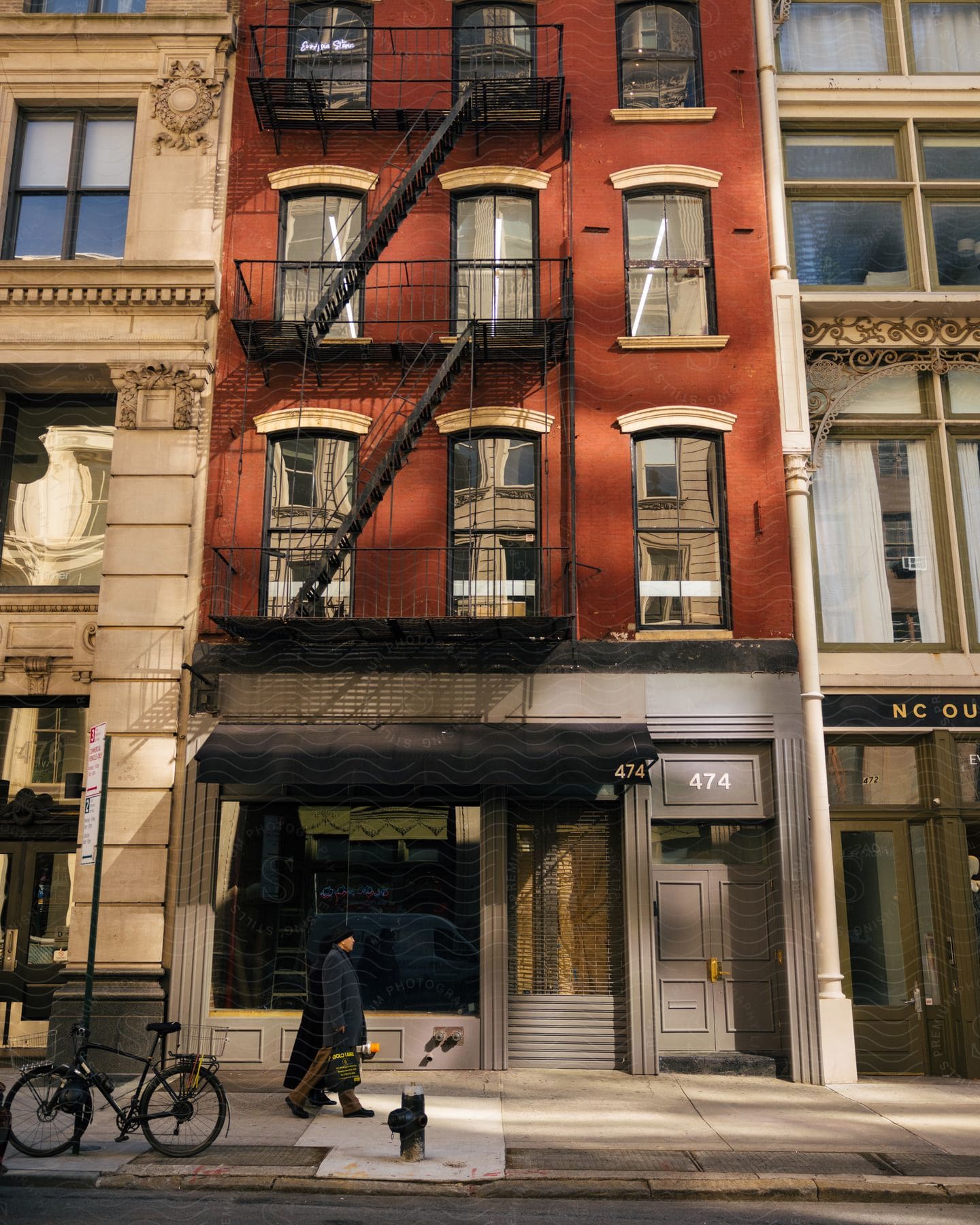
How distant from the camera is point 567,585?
13.6 m

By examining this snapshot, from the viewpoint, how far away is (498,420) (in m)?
14.0

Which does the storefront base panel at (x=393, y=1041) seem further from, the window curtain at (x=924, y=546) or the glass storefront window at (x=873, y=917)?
the window curtain at (x=924, y=546)

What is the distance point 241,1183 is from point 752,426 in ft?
33.6

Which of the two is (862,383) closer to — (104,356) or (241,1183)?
(104,356)

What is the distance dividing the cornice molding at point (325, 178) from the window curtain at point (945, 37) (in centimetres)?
790

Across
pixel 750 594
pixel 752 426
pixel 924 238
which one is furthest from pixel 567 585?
pixel 924 238

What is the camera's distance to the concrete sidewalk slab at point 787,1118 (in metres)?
9.53

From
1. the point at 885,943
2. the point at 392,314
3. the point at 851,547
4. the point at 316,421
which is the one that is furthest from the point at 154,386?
the point at 885,943

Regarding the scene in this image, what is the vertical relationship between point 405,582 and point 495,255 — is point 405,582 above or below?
below

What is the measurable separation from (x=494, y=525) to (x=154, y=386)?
4779 mm

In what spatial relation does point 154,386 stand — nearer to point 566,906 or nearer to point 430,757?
point 430,757

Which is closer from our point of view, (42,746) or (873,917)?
(873,917)

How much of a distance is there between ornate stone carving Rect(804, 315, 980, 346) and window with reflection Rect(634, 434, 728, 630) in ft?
7.14

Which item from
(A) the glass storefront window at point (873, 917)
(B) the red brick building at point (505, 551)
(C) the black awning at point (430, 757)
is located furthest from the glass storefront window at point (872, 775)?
(C) the black awning at point (430, 757)
